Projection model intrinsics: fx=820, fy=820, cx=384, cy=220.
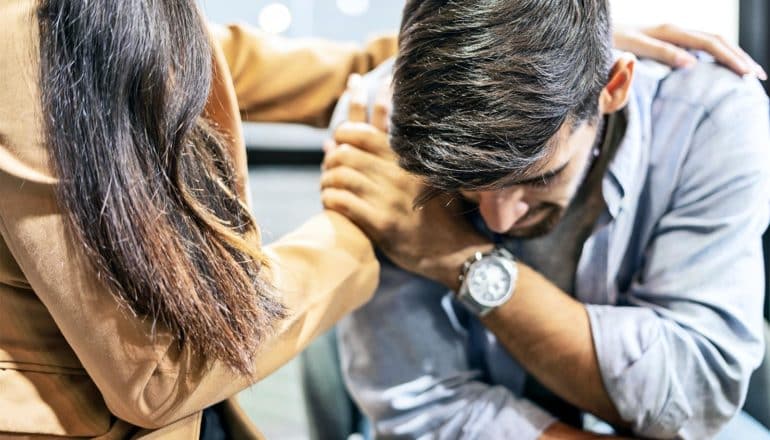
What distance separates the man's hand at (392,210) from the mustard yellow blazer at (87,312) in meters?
0.03

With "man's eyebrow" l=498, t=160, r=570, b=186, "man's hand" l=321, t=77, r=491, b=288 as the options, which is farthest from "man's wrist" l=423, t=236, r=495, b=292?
"man's eyebrow" l=498, t=160, r=570, b=186

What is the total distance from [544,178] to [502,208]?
0.18ft

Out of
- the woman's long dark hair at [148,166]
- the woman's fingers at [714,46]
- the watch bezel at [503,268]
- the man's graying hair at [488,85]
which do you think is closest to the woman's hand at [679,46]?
the woman's fingers at [714,46]

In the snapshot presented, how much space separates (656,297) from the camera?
93 cm

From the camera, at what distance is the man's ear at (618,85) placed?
0.88 m

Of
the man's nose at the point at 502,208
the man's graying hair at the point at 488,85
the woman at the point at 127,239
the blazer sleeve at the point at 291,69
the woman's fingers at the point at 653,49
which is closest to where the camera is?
the woman at the point at 127,239

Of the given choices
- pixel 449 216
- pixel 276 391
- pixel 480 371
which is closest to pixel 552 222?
pixel 449 216

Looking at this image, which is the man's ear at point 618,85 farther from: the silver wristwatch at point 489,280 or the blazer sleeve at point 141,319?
the blazer sleeve at point 141,319

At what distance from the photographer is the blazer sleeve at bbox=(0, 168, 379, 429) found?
64cm

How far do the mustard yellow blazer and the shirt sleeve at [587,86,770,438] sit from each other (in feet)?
1.01

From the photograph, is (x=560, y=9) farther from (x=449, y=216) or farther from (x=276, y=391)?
(x=276, y=391)

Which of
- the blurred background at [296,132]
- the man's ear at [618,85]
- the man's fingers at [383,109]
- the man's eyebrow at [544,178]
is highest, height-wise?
the man's ear at [618,85]

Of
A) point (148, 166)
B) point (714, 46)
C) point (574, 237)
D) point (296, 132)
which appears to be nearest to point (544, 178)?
point (574, 237)

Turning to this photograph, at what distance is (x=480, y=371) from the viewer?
3.48 ft
